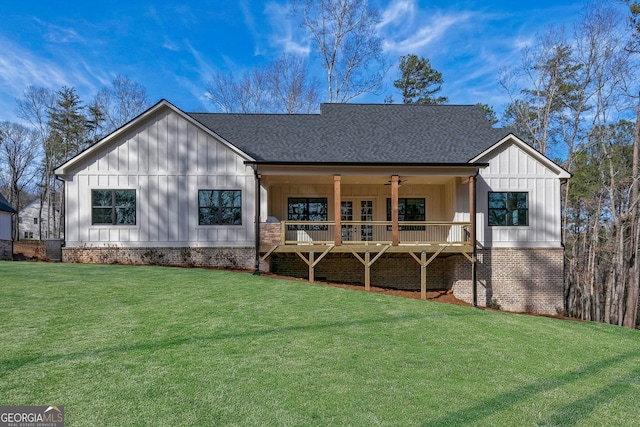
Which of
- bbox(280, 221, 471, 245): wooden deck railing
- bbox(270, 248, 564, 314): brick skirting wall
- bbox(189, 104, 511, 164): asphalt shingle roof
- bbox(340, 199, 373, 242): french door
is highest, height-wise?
bbox(189, 104, 511, 164): asphalt shingle roof

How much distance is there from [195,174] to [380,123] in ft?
28.4

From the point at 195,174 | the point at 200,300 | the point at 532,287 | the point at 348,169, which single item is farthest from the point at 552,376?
the point at 195,174

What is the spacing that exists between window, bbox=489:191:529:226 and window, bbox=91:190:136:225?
1364 centimetres

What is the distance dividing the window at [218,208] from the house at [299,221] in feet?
0.12

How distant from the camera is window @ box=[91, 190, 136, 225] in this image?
551 inches

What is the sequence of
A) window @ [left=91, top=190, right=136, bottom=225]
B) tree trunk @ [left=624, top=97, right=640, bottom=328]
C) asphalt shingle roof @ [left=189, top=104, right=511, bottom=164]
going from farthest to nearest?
tree trunk @ [left=624, top=97, right=640, bottom=328] < asphalt shingle roof @ [left=189, top=104, right=511, bottom=164] < window @ [left=91, top=190, right=136, bottom=225]

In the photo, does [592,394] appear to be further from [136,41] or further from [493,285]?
[136,41]

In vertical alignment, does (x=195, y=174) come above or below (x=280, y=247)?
above

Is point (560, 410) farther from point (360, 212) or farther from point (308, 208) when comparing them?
point (308, 208)

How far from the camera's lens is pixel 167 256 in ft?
45.8

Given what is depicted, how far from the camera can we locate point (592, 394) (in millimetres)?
4422

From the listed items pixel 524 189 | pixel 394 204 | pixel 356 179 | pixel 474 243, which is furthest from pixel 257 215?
pixel 524 189

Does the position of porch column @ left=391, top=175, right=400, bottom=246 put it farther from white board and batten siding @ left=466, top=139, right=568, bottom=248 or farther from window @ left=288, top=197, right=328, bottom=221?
window @ left=288, top=197, right=328, bottom=221

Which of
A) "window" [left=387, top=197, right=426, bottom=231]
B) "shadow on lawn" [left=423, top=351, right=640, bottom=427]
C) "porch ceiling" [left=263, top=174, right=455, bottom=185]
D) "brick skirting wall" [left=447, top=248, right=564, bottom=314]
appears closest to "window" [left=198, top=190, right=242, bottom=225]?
"porch ceiling" [left=263, top=174, right=455, bottom=185]
